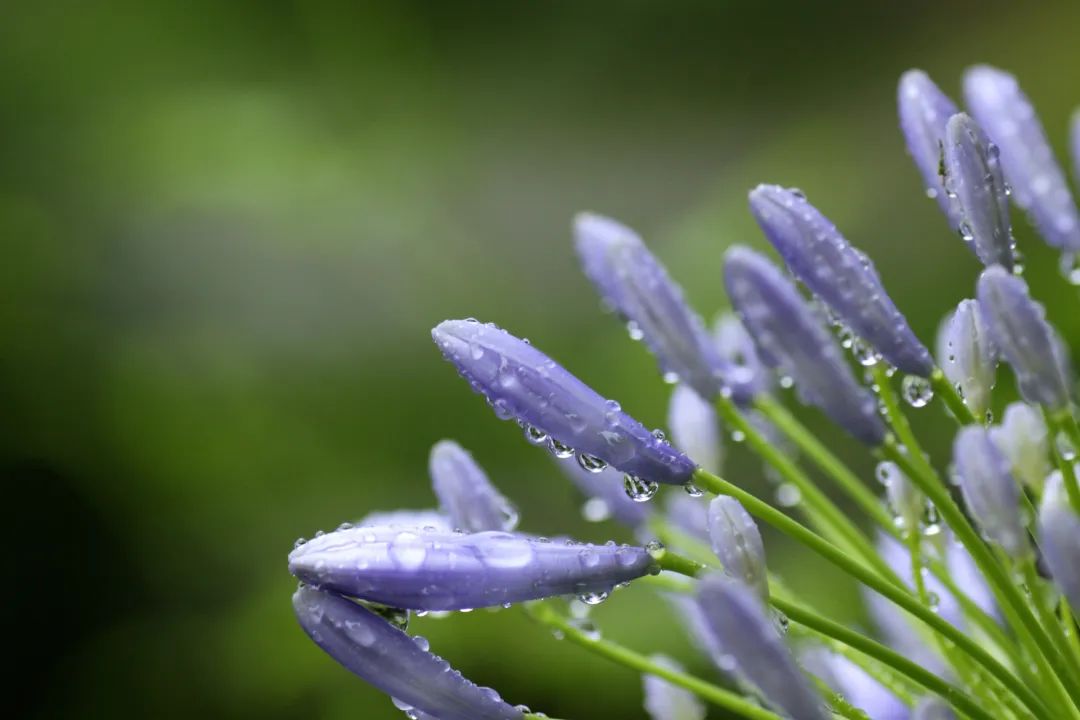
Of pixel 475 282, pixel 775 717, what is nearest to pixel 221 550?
pixel 475 282

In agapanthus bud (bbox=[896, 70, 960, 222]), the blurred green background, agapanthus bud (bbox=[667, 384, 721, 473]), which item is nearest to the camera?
agapanthus bud (bbox=[896, 70, 960, 222])

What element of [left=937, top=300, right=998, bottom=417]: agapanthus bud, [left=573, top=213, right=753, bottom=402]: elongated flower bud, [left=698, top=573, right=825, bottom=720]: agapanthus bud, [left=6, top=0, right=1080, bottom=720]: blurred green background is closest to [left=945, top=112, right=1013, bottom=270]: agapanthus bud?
[left=937, top=300, right=998, bottom=417]: agapanthus bud

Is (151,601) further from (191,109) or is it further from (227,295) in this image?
(191,109)

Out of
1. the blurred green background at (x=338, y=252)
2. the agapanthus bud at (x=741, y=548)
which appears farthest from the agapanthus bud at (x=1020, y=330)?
the blurred green background at (x=338, y=252)

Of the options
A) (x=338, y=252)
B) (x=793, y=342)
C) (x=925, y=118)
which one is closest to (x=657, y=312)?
(x=793, y=342)

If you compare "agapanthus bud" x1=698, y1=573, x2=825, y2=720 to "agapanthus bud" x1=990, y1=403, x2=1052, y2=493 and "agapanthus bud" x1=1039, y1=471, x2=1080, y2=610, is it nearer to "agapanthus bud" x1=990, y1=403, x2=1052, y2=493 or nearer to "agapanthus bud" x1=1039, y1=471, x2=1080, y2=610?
"agapanthus bud" x1=1039, y1=471, x2=1080, y2=610

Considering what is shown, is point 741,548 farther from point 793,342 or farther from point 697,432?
point 697,432
